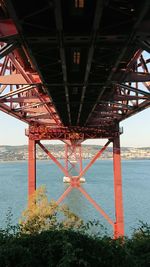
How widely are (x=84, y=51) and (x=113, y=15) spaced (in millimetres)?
1786

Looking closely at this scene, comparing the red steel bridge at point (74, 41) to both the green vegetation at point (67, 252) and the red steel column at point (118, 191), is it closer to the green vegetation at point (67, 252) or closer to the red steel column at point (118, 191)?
the green vegetation at point (67, 252)

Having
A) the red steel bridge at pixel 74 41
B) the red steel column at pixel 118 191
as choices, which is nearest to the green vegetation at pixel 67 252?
the red steel bridge at pixel 74 41

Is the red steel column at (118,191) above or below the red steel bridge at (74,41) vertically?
below

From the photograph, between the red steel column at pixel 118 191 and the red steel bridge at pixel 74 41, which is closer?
the red steel bridge at pixel 74 41

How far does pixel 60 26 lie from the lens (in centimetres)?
604

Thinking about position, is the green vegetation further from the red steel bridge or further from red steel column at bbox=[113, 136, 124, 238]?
red steel column at bbox=[113, 136, 124, 238]

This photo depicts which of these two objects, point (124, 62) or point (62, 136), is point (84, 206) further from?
point (124, 62)

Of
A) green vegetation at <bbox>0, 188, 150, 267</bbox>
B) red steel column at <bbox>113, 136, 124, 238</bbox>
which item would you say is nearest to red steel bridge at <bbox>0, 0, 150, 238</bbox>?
green vegetation at <bbox>0, 188, 150, 267</bbox>

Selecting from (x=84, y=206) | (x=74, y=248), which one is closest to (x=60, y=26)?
(x=74, y=248)

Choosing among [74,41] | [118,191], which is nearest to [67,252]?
[74,41]

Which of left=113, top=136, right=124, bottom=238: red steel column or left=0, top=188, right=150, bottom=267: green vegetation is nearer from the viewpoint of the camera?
left=0, top=188, right=150, bottom=267: green vegetation

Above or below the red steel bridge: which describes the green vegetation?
below

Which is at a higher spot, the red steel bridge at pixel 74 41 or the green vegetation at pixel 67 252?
the red steel bridge at pixel 74 41

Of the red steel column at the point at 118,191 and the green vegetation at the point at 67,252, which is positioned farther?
the red steel column at the point at 118,191
